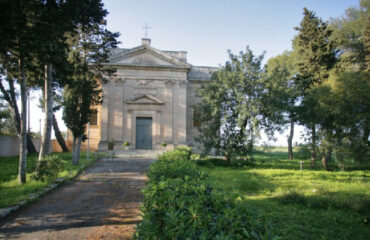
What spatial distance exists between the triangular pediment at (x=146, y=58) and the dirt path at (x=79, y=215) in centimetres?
1785

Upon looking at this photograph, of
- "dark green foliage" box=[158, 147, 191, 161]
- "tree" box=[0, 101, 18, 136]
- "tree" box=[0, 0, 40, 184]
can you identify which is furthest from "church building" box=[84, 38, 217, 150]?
"tree" box=[0, 0, 40, 184]

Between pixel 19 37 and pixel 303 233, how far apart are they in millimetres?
8380

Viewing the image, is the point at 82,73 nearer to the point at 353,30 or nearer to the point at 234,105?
the point at 234,105

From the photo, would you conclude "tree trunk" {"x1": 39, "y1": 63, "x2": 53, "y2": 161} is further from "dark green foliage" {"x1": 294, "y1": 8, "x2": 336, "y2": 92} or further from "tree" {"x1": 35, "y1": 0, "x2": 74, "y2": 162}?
"dark green foliage" {"x1": 294, "y1": 8, "x2": 336, "y2": 92}

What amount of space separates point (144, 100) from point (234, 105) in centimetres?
1195

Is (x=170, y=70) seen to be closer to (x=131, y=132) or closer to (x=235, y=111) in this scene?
(x=131, y=132)

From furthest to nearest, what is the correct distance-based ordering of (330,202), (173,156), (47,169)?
(173,156) → (47,169) → (330,202)

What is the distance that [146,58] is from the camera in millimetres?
24156

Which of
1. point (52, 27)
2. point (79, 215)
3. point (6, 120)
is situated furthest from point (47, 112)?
point (6, 120)

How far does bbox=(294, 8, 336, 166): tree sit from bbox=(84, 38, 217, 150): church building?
37.9 ft

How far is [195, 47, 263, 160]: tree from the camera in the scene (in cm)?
1356

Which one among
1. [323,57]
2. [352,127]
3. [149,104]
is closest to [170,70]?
[149,104]

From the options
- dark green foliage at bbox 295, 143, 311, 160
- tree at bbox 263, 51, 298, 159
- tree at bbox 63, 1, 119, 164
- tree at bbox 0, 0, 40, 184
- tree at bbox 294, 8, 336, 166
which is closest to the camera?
tree at bbox 0, 0, 40, 184

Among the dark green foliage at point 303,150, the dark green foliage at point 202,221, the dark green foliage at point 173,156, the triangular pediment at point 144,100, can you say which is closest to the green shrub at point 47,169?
the dark green foliage at point 173,156
